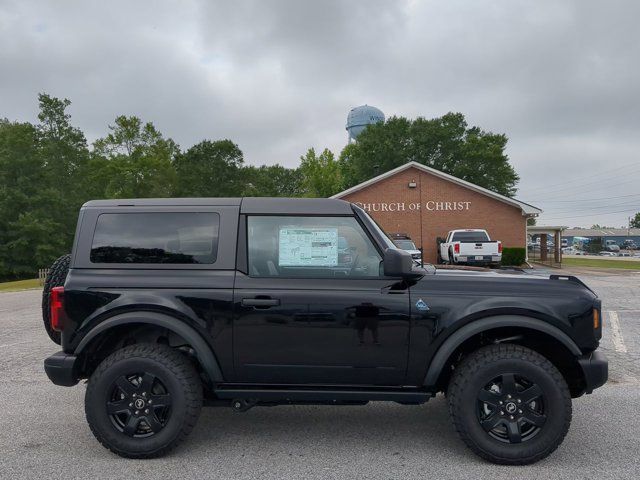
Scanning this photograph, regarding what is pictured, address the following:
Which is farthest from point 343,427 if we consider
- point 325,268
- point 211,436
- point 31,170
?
point 31,170

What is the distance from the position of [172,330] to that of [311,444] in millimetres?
1386

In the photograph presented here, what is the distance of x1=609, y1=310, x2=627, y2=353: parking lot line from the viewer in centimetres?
649

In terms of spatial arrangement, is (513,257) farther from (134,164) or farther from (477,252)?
(134,164)

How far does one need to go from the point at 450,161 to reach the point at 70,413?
48850 millimetres

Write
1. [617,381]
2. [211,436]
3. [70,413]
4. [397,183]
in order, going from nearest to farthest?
1. [211,436]
2. [70,413]
3. [617,381]
4. [397,183]

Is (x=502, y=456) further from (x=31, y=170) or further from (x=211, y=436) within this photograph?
(x=31, y=170)

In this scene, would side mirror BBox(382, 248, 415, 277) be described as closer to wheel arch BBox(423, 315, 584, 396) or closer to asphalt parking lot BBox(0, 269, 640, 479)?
wheel arch BBox(423, 315, 584, 396)

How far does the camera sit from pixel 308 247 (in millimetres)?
3453

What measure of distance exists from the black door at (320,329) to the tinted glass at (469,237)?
1841cm

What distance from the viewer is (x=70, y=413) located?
4.23 m

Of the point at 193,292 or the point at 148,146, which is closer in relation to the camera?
the point at 193,292

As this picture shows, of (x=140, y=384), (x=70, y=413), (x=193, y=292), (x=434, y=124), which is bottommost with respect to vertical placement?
(x=70, y=413)

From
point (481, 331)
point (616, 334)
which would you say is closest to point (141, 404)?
point (481, 331)

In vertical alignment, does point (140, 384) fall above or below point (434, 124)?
below
